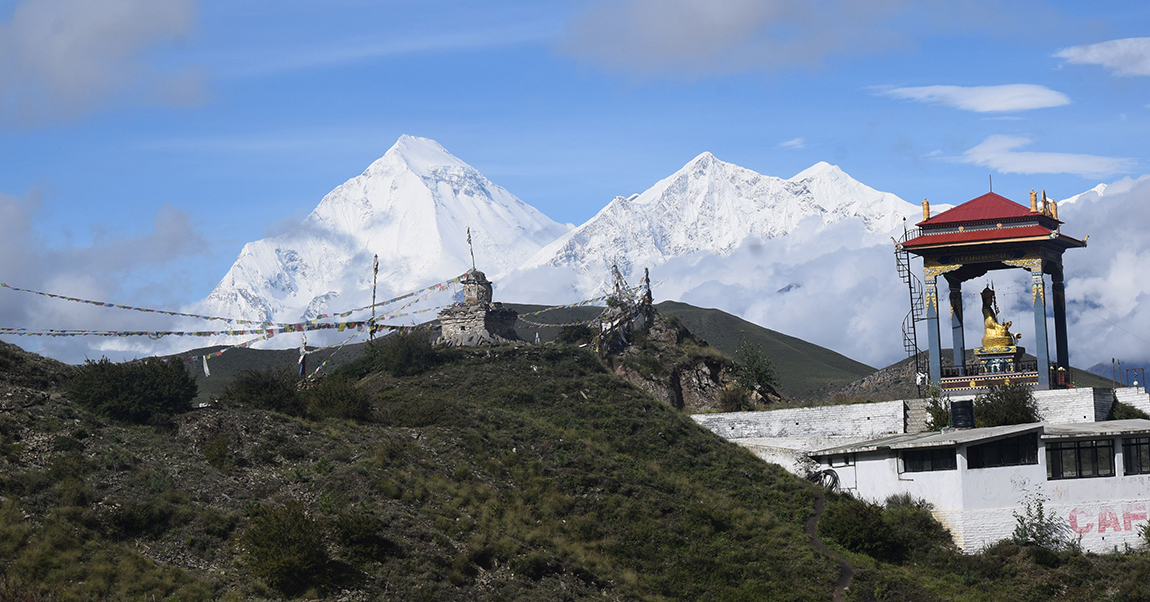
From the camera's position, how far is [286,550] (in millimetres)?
32656

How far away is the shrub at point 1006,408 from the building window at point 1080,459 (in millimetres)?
4760

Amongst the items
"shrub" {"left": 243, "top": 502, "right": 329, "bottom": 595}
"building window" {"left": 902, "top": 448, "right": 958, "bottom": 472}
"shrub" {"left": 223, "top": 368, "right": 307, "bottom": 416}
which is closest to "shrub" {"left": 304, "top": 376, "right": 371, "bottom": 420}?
"shrub" {"left": 223, "top": 368, "right": 307, "bottom": 416}

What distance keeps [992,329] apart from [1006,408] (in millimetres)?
8956

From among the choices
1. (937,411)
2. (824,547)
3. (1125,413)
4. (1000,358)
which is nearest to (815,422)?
(937,411)

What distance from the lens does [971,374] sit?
57281 millimetres

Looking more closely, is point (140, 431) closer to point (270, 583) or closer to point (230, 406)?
point (230, 406)

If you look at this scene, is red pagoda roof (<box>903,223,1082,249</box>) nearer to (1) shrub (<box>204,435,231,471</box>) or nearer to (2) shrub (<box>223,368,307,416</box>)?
(2) shrub (<box>223,368,307,416</box>)

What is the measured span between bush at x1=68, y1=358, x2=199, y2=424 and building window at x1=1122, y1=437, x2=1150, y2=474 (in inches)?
1402

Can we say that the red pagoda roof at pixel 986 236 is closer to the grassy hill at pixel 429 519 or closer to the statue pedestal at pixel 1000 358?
the statue pedestal at pixel 1000 358

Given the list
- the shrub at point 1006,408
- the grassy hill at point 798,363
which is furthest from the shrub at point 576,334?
the grassy hill at point 798,363

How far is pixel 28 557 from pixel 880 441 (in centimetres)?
3413

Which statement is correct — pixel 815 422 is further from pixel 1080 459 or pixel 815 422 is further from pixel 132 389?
pixel 132 389

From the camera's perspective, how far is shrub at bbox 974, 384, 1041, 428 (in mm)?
49750

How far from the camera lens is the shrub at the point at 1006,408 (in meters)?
49.8
